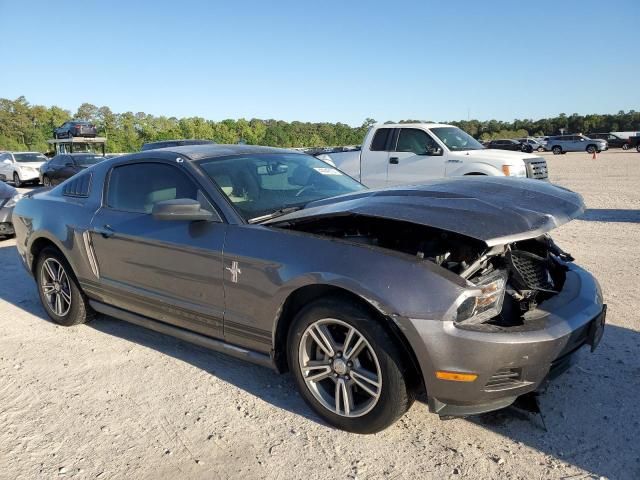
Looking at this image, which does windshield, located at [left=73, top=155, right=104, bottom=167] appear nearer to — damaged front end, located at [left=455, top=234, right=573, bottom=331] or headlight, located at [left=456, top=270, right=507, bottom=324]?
damaged front end, located at [left=455, top=234, right=573, bottom=331]

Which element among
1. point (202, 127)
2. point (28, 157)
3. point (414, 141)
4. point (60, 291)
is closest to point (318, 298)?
point (60, 291)

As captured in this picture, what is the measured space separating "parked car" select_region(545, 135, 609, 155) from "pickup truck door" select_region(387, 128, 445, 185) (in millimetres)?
42542

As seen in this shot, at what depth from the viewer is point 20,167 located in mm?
20984

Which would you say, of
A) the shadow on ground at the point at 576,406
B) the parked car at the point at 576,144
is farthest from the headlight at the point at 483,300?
the parked car at the point at 576,144

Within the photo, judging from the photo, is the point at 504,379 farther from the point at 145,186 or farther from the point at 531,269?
the point at 145,186

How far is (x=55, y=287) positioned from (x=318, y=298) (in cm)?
301

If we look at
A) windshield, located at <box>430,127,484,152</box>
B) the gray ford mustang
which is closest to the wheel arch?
the gray ford mustang

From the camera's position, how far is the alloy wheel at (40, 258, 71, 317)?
14.8ft

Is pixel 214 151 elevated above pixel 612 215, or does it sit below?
above

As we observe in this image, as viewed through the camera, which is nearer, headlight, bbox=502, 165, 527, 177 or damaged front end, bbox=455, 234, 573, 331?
damaged front end, bbox=455, 234, 573, 331

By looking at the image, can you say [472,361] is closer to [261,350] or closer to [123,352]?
[261,350]

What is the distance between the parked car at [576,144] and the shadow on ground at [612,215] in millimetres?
40606

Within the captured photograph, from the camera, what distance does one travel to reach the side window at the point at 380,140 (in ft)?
33.9

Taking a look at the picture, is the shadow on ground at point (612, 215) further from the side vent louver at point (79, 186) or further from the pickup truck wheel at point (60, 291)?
the pickup truck wheel at point (60, 291)
